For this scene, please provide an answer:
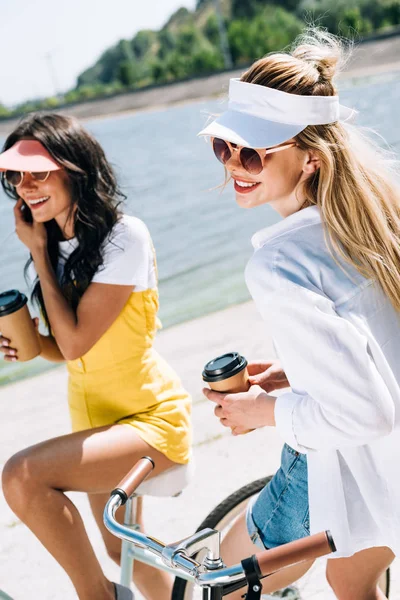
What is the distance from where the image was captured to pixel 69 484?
2.16 meters

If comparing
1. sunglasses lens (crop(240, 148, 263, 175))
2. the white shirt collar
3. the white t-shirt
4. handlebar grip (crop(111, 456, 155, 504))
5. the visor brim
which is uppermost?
the visor brim

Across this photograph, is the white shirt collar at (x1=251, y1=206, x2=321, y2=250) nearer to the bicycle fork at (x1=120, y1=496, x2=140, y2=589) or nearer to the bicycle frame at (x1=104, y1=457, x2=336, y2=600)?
the bicycle frame at (x1=104, y1=457, x2=336, y2=600)

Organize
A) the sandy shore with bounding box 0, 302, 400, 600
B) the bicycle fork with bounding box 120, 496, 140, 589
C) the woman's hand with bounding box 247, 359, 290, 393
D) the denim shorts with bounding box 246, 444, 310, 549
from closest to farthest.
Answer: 1. the denim shorts with bounding box 246, 444, 310, 549
2. the woman's hand with bounding box 247, 359, 290, 393
3. the bicycle fork with bounding box 120, 496, 140, 589
4. the sandy shore with bounding box 0, 302, 400, 600

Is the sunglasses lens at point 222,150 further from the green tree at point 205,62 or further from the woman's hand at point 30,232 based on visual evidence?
the green tree at point 205,62

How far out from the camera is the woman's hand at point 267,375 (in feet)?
6.78

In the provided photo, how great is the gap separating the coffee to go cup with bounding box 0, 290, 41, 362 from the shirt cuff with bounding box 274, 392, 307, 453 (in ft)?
3.41

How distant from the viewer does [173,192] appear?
69.7 ft

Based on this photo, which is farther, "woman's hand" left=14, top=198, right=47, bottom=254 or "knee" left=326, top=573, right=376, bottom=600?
"woman's hand" left=14, top=198, right=47, bottom=254

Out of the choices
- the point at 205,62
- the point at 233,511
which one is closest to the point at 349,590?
the point at 233,511

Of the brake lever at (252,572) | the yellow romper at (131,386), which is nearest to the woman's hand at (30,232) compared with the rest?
the yellow romper at (131,386)

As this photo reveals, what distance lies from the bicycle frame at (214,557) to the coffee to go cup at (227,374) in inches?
10.6

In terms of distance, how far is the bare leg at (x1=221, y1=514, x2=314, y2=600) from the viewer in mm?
2143

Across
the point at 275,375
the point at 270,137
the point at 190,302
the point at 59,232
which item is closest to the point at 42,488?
the point at 275,375

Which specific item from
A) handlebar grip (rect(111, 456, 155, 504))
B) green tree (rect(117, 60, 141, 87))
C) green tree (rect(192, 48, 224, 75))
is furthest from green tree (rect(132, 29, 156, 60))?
handlebar grip (rect(111, 456, 155, 504))
